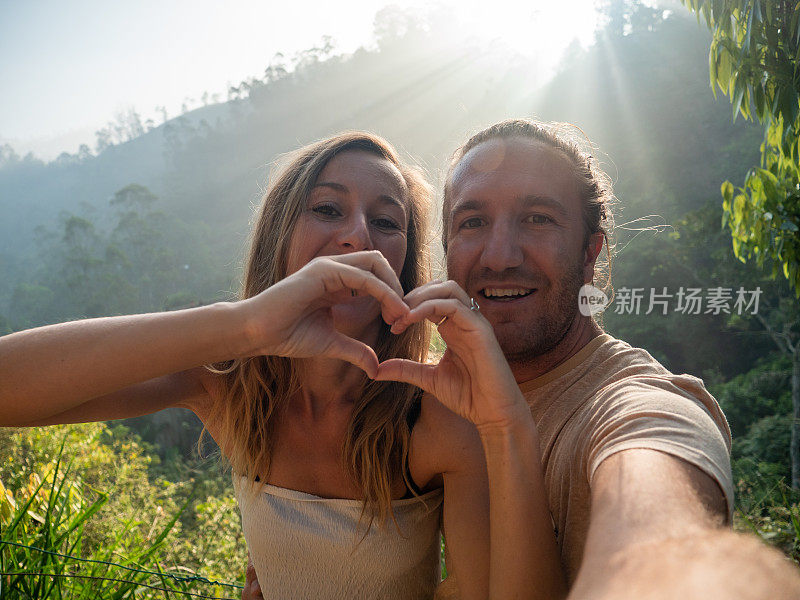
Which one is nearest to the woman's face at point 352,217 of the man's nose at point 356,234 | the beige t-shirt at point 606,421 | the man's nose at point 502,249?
the man's nose at point 356,234

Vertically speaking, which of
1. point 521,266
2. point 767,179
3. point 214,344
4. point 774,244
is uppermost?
point 214,344

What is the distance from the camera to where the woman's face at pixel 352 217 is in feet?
6.42

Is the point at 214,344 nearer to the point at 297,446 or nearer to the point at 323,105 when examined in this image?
the point at 297,446

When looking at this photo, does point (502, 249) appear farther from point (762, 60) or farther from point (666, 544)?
point (762, 60)

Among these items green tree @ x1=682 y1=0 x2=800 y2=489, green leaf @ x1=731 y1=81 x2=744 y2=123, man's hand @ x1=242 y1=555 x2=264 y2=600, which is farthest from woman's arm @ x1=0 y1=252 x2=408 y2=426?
green leaf @ x1=731 y1=81 x2=744 y2=123

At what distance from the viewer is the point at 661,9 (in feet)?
99.2

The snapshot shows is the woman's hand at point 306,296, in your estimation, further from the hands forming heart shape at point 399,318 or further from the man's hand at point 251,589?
the man's hand at point 251,589

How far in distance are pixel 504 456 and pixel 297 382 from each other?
105 cm

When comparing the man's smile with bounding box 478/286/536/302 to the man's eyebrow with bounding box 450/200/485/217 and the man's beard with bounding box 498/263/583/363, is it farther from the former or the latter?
the man's eyebrow with bounding box 450/200/485/217

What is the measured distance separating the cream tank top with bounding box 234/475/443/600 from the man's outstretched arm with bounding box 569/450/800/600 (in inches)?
34.5

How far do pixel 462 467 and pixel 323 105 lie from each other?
56.1m

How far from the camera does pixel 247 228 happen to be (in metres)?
40.8

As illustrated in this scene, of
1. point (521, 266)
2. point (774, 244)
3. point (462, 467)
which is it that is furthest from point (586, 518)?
point (774, 244)

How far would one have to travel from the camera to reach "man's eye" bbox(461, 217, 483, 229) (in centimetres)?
211
